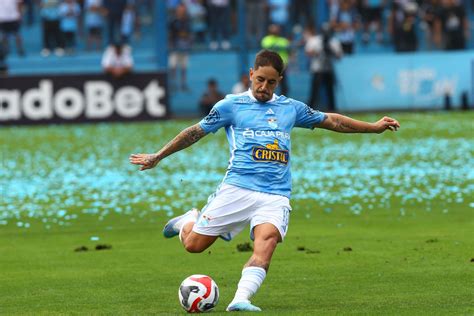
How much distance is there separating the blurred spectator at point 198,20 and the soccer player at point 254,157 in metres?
29.5

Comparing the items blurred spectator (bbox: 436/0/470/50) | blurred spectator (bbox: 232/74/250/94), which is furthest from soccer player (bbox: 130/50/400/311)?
blurred spectator (bbox: 436/0/470/50)

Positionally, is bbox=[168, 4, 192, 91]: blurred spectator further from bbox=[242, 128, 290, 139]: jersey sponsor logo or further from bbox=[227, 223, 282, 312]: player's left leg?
bbox=[227, 223, 282, 312]: player's left leg

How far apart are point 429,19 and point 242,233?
89.7 feet

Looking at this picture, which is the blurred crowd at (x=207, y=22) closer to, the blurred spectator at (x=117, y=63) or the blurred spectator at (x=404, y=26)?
the blurred spectator at (x=404, y=26)

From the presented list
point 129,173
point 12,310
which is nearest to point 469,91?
point 129,173

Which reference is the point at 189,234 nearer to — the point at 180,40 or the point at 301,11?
the point at 180,40

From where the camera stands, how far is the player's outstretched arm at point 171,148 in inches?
376

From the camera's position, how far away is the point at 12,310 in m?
9.24

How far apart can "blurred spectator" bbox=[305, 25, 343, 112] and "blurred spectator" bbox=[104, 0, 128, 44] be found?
601cm

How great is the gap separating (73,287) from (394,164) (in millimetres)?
12868

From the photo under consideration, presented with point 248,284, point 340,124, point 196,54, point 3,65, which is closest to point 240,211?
point 248,284

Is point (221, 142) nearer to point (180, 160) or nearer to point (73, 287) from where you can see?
point (180, 160)

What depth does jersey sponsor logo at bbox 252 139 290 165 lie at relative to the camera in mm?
9523

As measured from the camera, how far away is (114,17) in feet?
127
